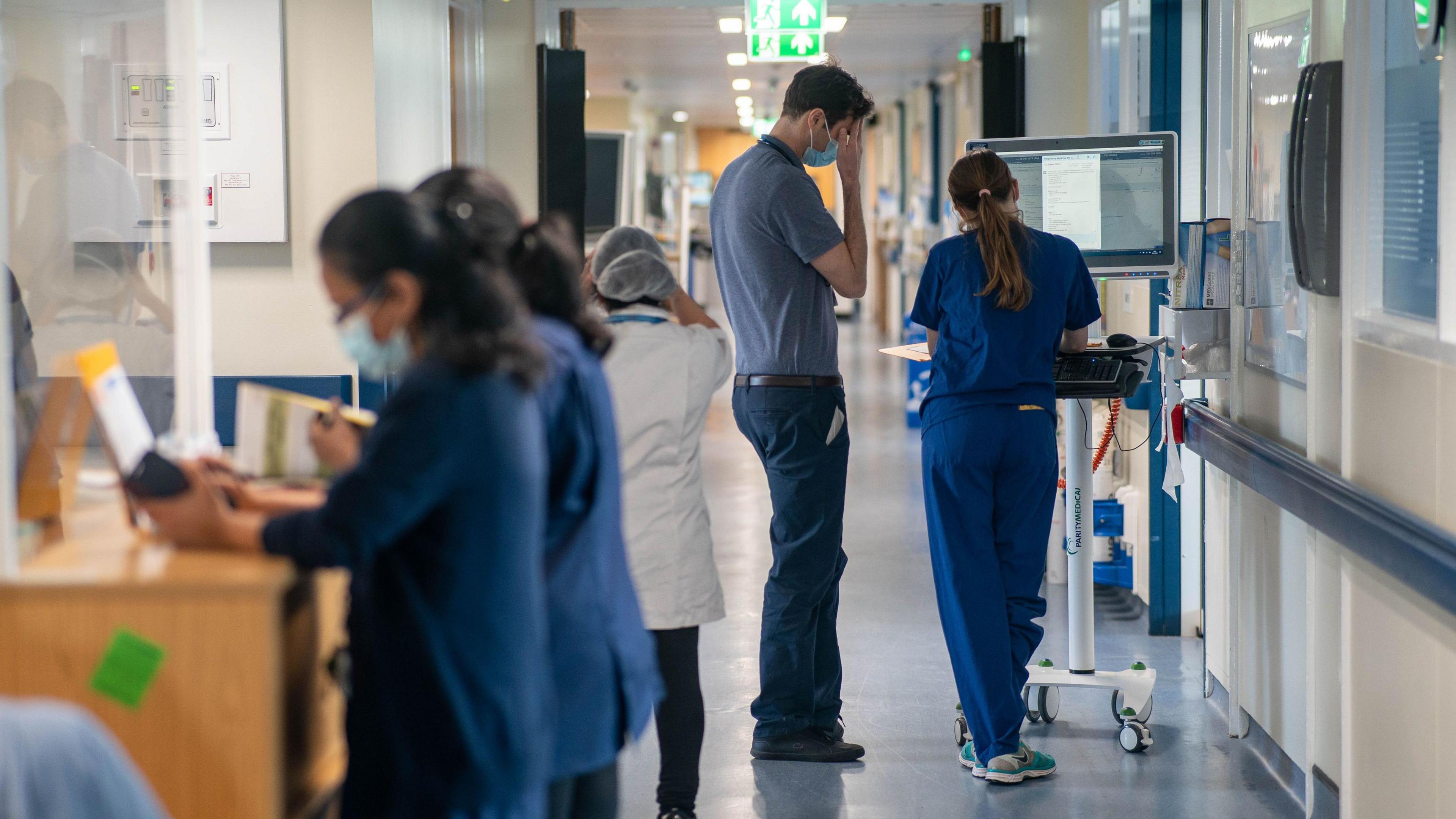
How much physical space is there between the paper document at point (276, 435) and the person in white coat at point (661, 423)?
2.27 feet

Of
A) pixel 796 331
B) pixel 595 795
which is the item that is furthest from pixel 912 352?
pixel 595 795

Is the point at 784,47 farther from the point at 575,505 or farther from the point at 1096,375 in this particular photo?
the point at 575,505

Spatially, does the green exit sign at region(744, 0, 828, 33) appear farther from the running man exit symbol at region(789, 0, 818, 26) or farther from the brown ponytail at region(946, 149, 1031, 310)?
the brown ponytail at region(946, 149, 1031, 310)

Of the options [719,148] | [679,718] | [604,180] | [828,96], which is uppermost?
[719,148]

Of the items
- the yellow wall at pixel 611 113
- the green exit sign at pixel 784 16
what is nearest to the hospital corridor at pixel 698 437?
the green exit sign at pixel 784 16

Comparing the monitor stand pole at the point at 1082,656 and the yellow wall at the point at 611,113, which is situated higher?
the yellow wall at the point at 611,113

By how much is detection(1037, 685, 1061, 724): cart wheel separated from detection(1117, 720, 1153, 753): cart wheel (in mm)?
261

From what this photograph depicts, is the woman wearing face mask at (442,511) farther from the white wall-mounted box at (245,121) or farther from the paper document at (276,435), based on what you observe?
the white wall-mounted box at (245,121)

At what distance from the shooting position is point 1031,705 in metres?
3.91

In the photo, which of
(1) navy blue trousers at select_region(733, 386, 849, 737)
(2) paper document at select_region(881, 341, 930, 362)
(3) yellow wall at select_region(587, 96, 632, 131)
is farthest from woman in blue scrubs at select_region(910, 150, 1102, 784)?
(3) yellow wall at select_region(587, 96, 632, 131)

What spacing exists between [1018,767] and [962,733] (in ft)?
0.89

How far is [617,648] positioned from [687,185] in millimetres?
7999

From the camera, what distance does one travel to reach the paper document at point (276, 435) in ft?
6.38

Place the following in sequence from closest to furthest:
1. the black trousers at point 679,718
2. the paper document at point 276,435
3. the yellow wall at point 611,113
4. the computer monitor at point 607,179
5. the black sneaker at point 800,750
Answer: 1. the paper document at point 276,435
2. the black trousers at point 679,718
3. the black sneaker at point 800,750
4. the computer monitor at point 607,179
5. the yellow wall at point 611,113
